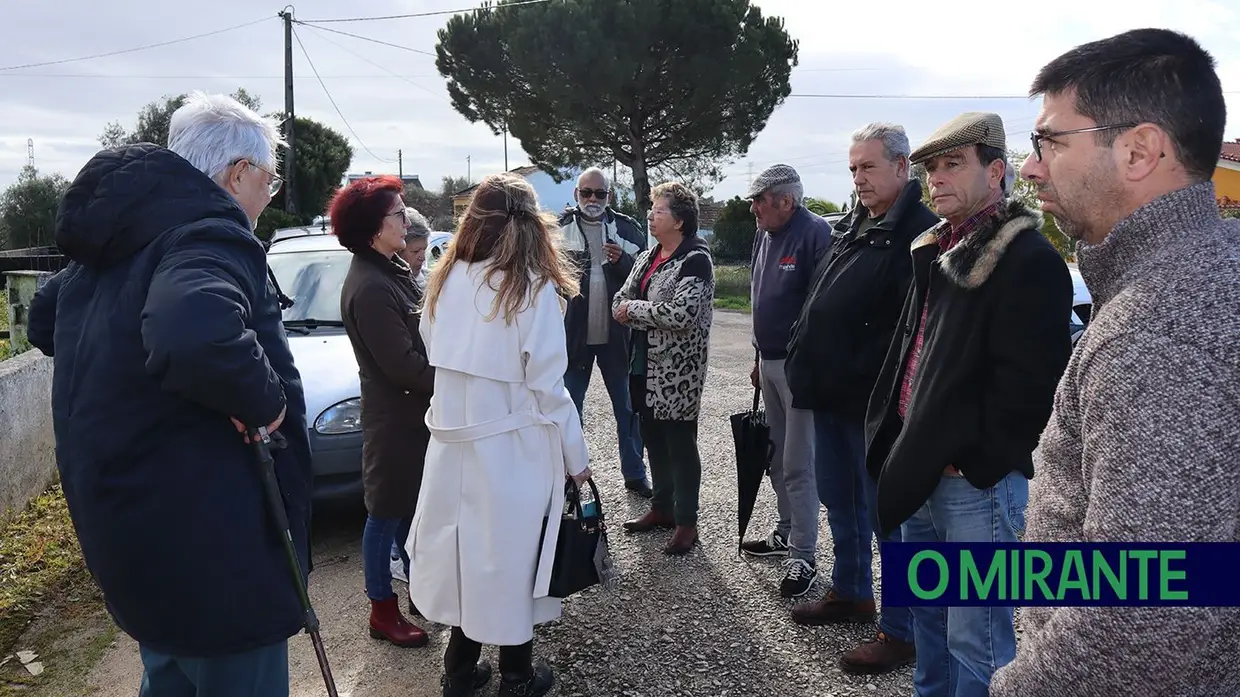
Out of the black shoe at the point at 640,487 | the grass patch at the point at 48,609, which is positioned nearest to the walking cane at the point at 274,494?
the grass patch at the point at 48,609

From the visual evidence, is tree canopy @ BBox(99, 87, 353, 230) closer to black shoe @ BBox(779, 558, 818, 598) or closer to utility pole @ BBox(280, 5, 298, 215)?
utility pole @ BBox(280, 5, 298, 215)

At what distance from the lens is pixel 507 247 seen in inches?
115

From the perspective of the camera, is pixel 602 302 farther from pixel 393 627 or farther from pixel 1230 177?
pixel 1230 177

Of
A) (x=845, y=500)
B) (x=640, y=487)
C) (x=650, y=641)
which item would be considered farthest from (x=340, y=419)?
(x=845, y=500)

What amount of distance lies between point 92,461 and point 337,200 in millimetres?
2053

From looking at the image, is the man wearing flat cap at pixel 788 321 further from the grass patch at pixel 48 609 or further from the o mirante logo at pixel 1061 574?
the grass patch at pixel 48 609

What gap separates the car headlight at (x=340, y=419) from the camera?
179 inches

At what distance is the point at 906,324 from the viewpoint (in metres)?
2.64

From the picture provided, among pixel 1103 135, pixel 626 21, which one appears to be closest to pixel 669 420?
pixel 1103 135

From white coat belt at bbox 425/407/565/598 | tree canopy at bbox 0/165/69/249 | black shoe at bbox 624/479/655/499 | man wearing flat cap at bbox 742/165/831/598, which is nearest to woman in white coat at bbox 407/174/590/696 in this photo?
white coat belt at bbox 425/407/565/598

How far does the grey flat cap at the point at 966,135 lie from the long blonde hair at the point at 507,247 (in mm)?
1287

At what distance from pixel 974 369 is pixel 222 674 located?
2.00 metres

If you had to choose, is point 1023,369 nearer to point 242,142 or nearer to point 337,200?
point 242,142

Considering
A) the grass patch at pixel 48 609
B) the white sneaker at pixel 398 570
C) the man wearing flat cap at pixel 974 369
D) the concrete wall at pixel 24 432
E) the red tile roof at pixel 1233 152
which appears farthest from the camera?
the red tile roof at pixel 1233 152
